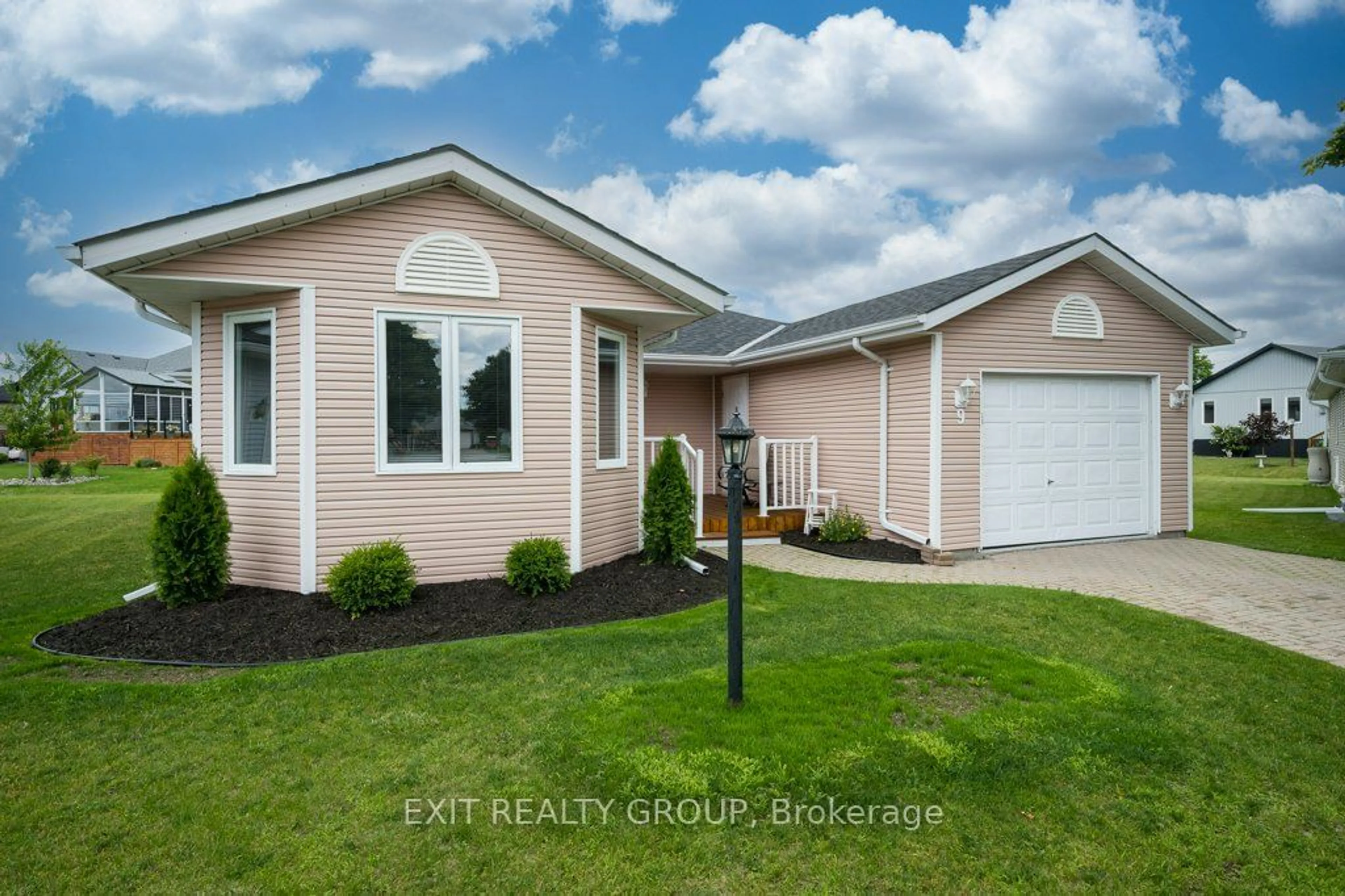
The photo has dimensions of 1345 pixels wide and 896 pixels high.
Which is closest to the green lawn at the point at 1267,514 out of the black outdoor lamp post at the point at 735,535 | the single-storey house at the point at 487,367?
the single-storey house at the point at 487,367

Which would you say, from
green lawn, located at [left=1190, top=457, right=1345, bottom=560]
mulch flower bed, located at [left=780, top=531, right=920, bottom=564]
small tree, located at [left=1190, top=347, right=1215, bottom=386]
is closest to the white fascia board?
mulch flower bed, located at [left=780, top=531, right=920, bottom=564]

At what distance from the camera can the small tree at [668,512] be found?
7.86 m

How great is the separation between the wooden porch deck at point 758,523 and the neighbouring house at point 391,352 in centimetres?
326

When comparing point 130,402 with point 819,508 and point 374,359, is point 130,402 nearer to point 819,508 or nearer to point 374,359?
point 374,359

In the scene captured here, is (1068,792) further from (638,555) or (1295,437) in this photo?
(1295,437)

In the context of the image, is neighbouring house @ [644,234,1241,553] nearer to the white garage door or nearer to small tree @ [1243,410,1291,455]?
the white garage door

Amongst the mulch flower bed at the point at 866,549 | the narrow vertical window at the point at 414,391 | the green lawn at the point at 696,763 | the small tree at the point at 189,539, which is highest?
the narrow vertical window at the point at 414,391

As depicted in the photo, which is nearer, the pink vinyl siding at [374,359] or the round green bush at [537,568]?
the pink vinyl siding at [374,359]

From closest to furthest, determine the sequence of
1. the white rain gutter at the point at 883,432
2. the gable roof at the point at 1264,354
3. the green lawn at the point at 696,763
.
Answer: the green lawn at the point at 696,763
the white rain gutter at the point at 883,432
the gable roof at the point at 1264,354

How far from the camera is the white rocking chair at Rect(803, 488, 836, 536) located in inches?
420

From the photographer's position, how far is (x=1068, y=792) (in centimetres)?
316

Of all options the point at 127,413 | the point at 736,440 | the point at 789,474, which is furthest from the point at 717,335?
the point at 127,413

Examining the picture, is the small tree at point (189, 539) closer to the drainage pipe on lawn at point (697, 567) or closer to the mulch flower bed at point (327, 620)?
the mulch flower bed at point (327, 620)

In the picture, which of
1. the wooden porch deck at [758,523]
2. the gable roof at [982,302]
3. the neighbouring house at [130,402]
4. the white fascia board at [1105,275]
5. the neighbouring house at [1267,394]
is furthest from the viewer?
the neighbouring house at [130,402]
